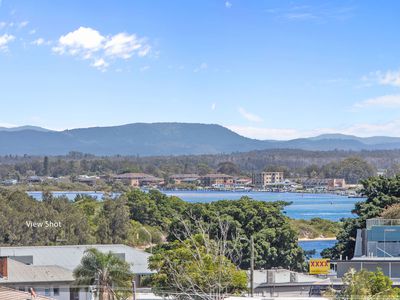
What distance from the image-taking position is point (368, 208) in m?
46.1

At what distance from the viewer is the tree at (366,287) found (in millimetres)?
19788

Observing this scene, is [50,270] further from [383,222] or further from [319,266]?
[383,222]

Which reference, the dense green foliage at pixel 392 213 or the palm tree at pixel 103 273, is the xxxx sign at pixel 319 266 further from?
the palm tree at pixel 103 273

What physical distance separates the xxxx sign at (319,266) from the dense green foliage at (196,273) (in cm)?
545

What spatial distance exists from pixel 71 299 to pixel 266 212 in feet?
69.4

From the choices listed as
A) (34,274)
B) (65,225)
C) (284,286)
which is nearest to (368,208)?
(284,286)

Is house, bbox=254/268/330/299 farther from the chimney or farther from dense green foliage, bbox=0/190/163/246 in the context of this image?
dense green foliage, bbox=0/190/163/246

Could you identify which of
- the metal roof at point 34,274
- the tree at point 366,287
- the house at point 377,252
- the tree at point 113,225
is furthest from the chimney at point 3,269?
the tree at point 113,225

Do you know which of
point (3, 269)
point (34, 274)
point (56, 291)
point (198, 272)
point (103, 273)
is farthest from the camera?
Answer: point (34, 274)

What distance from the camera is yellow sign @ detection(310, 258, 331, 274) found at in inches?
1442

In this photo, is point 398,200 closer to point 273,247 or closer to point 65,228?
point 273,247

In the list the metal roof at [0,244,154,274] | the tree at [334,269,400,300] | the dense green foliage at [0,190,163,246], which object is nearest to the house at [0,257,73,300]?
the metal roof at [0,244,154,274]

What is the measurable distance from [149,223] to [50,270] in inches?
1737

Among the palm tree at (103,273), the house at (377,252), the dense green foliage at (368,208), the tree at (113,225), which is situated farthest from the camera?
the tree at (113,225)
